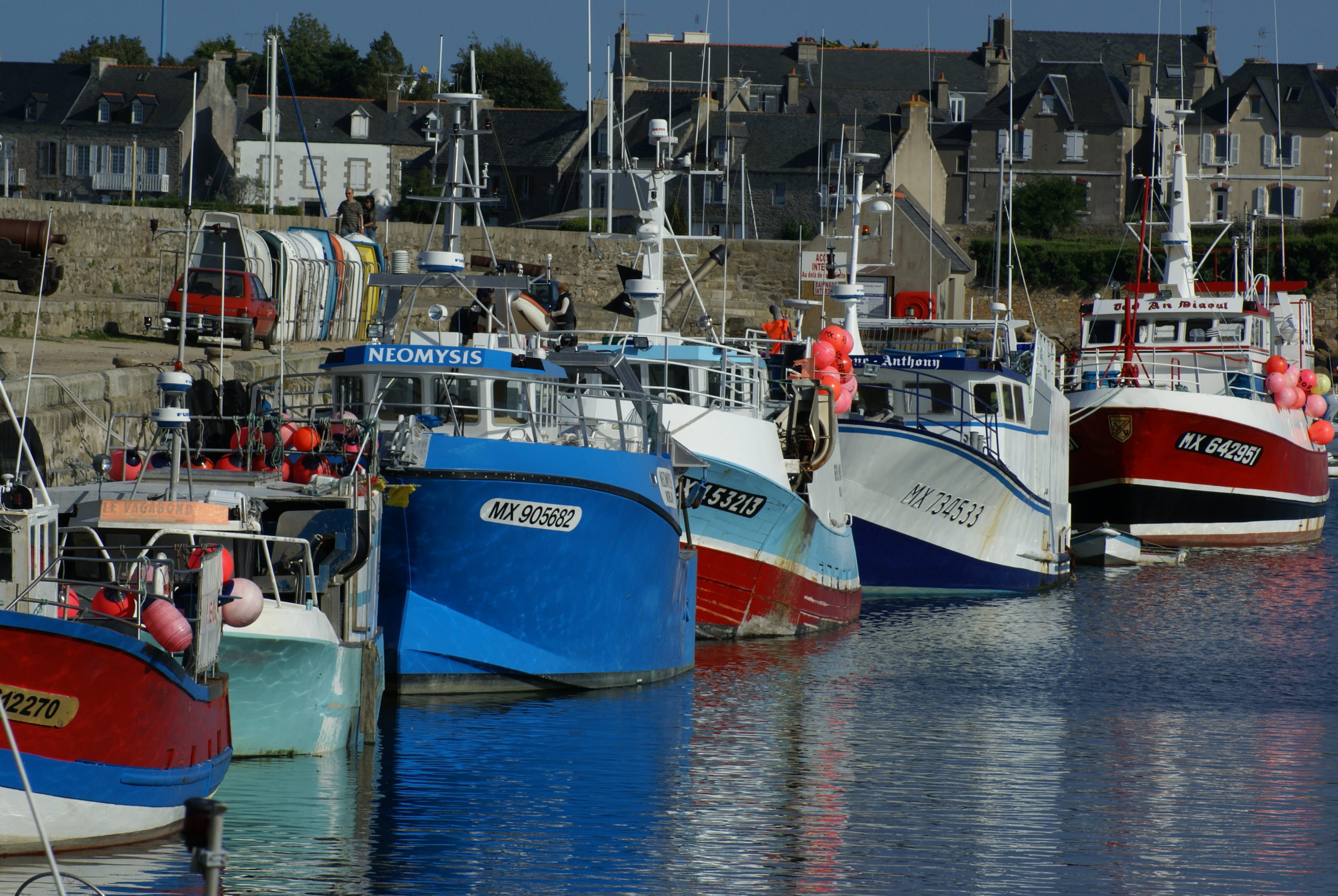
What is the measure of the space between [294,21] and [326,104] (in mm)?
20991

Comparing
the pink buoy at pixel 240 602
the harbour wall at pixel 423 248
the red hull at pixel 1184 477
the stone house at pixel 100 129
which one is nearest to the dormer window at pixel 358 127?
A: the stone house at pixel 100 129

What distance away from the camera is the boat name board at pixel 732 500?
50.7ft

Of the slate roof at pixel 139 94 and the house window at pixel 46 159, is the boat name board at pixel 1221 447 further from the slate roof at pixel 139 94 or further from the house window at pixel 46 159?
the house window at pixel 46 159

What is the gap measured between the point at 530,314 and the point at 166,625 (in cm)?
857

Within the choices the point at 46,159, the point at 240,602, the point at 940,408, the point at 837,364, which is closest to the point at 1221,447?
the point at 940,408

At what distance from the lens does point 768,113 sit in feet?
201

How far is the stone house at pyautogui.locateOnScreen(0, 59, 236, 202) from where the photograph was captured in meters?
59.6

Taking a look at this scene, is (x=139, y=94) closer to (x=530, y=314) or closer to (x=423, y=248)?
(x=423, y=248)

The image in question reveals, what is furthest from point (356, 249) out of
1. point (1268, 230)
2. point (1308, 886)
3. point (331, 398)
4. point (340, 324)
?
point (1268, 230)

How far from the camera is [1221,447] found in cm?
2630

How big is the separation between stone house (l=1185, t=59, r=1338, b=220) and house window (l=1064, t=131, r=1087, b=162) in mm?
4694

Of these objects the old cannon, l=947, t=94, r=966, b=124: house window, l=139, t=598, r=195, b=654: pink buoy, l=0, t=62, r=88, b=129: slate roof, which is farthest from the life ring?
l=947, t=94, r=966, b=124: house window

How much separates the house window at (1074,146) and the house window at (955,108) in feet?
16.3

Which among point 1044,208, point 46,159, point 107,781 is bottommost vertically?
point 107,781
